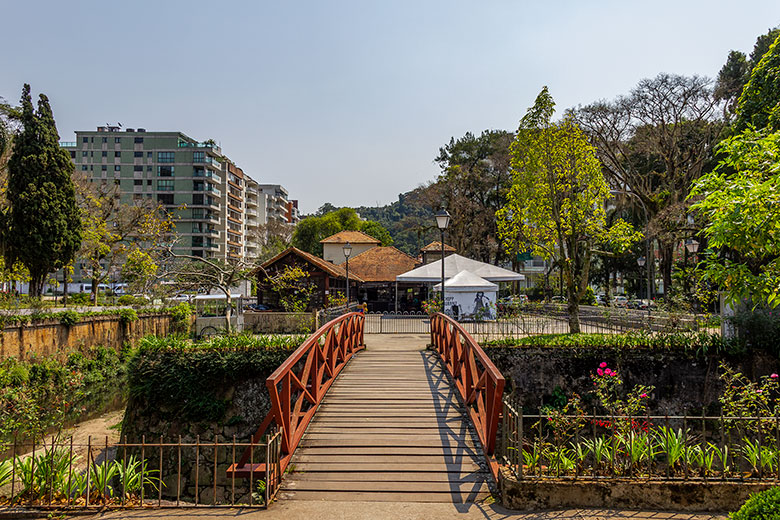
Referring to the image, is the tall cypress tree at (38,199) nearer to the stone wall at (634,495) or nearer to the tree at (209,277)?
the tree at (209,277)

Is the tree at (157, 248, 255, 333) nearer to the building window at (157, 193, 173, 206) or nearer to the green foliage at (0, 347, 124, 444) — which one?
the green foliage at (0, 347, 124, 444)

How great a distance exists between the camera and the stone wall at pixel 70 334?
17.2 meters

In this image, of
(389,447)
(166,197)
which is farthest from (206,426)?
(166,197)

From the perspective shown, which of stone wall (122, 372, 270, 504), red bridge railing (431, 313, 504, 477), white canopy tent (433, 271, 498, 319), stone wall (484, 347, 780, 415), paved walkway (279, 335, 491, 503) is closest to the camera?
paved walkway (279, 335, 491, 503)

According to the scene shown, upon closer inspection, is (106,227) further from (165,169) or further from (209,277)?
(165,169)

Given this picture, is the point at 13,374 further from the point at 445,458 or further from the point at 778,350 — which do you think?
the point at 778,350

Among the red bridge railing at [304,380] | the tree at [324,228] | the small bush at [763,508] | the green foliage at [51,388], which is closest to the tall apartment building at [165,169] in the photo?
the tree at [324,228]

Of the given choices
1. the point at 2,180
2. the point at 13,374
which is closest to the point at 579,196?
the point at 13,374

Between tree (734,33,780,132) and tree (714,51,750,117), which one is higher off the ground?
tree (714,51,750,117)

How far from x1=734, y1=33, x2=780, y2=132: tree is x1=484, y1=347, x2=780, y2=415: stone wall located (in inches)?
258

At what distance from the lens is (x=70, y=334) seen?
20.1m

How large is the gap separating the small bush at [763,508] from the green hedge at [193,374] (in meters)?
10.3

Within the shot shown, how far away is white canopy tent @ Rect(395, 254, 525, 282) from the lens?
81.1 ft

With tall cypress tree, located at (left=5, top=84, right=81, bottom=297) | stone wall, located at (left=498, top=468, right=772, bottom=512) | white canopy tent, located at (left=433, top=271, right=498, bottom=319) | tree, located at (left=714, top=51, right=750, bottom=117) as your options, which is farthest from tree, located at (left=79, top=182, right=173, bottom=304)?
tree, located at (left=714, top=51, right=750, bottom=117)
